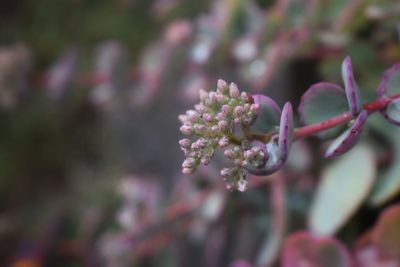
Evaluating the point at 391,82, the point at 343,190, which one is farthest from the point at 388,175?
the point at 391,82

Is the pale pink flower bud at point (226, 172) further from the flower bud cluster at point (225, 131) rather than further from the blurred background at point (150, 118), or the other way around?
the blurred background at point (150, 118)

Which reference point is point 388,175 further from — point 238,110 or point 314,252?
point 238,110

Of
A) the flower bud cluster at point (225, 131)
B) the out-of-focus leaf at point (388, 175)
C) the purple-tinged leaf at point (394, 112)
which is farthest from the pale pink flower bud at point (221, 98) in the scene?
the out-of-focus leaf at point (388, 175)

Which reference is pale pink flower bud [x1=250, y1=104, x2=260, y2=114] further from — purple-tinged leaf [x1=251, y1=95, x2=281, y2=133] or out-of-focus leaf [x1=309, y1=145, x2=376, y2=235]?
out-of-focus leaf [x1=309, y1=145, x2=376, y2=235]

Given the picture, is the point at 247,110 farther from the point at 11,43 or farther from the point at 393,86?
the point at 11,43

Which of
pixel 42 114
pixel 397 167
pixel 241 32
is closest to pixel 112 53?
pixel 241 32
